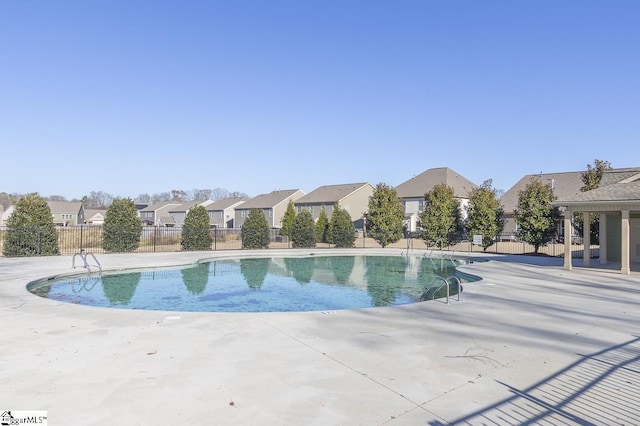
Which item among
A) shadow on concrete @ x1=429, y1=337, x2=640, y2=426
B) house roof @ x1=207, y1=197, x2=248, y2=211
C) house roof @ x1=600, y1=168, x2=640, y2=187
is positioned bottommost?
shadow on concrete @ x1=429, y1=337, x2=640, y2=426

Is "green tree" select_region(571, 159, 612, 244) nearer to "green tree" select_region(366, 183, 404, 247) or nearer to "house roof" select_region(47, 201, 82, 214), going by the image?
"green tree" select_region(366, 183, 404, 247)

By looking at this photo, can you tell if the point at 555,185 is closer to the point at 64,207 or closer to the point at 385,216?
the point at 385,216

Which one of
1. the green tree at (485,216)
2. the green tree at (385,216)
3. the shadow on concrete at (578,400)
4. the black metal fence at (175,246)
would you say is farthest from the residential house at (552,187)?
the shadow on concrete at (578,400)

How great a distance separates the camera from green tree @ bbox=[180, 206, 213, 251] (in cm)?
2406

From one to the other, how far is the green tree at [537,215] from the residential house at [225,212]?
138 ft

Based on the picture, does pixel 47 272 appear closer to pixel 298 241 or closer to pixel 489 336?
pixel 489 336

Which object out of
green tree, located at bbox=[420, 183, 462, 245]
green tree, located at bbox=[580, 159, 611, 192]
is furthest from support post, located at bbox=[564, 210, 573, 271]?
green tree, located at bbox=[420, 183, 462, 245]

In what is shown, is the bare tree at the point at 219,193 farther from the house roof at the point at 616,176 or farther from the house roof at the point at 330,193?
the house roof at the point at 616,176

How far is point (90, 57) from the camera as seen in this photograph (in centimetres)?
1734

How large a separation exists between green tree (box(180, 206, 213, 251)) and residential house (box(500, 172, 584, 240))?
2552 centimetres

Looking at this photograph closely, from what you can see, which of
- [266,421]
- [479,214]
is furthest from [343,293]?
[479,214]

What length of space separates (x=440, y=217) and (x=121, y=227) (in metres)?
19.4

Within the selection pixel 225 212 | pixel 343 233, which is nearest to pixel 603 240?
pixel 343 233

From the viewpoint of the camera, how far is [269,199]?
5212cm
